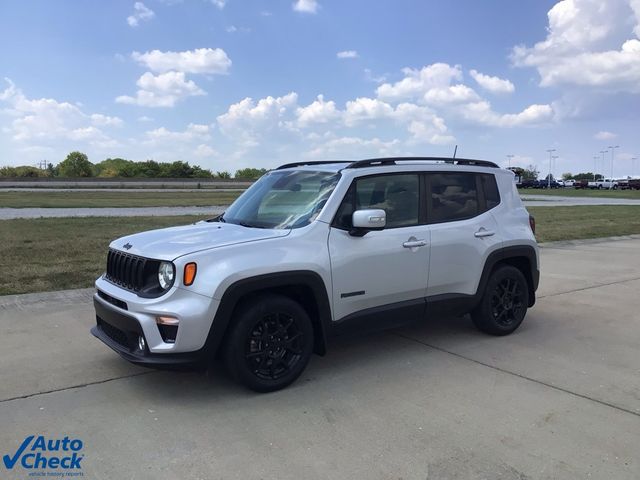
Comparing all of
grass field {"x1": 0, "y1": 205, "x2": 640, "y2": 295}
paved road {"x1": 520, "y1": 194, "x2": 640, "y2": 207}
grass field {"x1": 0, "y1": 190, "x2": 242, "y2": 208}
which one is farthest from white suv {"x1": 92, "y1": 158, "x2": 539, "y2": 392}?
paved road {"x1": 520, "y1": 194, "x2": 640, "y2": 207}

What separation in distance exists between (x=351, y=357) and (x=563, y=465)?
217 cm

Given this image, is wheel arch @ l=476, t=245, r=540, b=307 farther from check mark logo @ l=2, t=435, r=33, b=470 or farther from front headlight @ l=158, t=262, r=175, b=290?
check mark logo @ l=2, t=435, r=33, b=470

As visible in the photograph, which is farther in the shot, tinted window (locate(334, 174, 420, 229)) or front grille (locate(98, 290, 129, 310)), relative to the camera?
tinted window (locate(334, 174, 420, 229))

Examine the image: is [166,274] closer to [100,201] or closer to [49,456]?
[49,456]

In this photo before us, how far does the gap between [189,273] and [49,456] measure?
4.52 feet

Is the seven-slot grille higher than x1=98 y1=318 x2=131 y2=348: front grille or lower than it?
higher

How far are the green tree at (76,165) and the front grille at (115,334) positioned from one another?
115237 mm

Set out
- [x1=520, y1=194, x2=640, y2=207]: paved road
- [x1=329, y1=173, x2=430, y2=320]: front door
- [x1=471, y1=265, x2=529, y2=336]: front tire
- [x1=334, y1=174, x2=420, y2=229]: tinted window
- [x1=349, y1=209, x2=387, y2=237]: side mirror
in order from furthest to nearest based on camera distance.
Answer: [x1=520, y1=194, x2=640, y2=207]: paved road, [x1=471, y1=265, x2=529, y2=336]: front tire, [x1=334, y1=174, x2=420, y2=229]: tinted window, [x1=329, y1=173, x2=430, y2=320]: front door, [x1=349, y1=209, x2=387, y2=237]: side mirror

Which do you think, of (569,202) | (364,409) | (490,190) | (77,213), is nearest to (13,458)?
(364,409)

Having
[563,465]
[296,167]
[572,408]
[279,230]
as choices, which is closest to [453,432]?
[563,465]

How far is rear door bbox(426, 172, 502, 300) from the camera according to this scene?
5.12 m

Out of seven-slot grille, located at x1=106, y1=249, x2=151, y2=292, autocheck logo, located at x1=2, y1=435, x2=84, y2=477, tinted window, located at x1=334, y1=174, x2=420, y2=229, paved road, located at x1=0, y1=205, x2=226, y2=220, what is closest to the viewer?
autocheck logo, located at x1=2, y1=435, x2=84, y2=477

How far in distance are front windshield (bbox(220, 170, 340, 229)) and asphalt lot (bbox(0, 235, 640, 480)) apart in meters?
1.31

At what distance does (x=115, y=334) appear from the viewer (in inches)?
172
